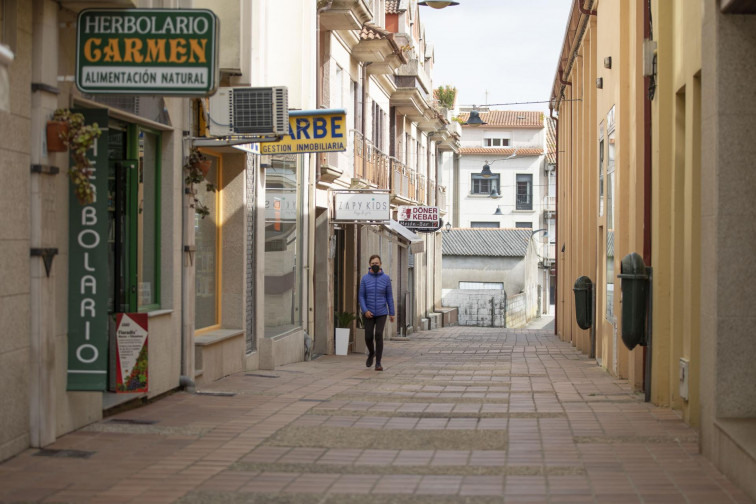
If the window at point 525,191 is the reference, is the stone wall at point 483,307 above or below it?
below

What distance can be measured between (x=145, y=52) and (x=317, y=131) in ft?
26.3

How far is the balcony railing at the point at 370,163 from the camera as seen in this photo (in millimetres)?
26062

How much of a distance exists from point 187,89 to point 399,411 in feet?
12.6

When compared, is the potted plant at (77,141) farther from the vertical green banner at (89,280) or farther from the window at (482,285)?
the window at (482,285)

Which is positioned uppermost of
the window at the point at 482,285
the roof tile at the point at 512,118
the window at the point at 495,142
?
the roof tile at the point at 512,118

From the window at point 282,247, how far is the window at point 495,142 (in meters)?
59.8

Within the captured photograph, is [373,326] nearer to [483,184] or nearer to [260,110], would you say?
[260,110]

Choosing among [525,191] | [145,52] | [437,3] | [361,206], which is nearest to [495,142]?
[525,191]

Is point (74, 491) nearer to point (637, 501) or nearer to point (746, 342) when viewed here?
point (637, 501)

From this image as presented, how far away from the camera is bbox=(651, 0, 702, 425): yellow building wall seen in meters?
9.45

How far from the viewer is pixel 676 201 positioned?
10.7m

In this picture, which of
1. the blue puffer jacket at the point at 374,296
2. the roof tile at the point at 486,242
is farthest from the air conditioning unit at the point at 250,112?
the roof tile at the point at 486,242

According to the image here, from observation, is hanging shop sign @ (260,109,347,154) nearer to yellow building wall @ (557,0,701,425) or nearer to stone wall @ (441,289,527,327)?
yellow building wall @ (557,0,701,425)

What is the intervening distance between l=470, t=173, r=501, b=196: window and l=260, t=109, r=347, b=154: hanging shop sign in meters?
60.4
